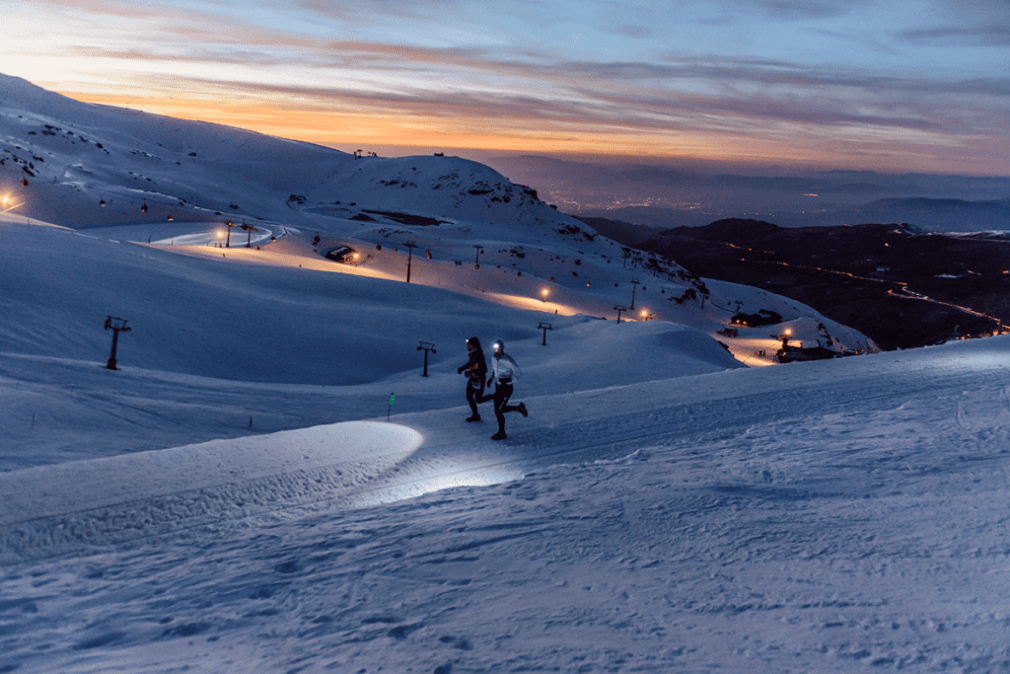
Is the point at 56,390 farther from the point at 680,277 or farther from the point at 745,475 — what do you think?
the point at 680,277

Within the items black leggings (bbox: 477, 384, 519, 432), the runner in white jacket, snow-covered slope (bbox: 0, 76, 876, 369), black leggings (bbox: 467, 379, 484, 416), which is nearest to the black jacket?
black leggings (bbox: 467, 379, 484, 416)

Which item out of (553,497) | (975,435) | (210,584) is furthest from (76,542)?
(975,435)

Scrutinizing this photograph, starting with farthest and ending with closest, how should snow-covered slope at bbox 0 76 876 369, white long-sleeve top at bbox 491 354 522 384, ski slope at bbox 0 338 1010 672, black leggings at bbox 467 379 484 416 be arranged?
snow-covered slope at bbox 0 76 876 369
black leggings at bbox 467 379 484 416
white long-sleeve top at bbox 491 354 522 384
ski slope at bbox 0 338 1010 672

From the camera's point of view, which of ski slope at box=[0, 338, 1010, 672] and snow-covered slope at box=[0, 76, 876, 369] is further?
snow-covered slope at box=[0, 76, 876, 369]

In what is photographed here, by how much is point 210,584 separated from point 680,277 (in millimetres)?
133673

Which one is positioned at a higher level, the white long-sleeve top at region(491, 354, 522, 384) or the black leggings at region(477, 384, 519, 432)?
the white long-sleeve top at region(491, 354, 522, 384)

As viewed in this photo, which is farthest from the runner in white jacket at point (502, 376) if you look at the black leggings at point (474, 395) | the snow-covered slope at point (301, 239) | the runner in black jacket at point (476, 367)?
the snow-covered slope at point (301, 239)

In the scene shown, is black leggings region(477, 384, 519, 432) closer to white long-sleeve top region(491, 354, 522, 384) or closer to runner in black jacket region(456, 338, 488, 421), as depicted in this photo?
white long-sleeve top region(491, 354, 522, 384)

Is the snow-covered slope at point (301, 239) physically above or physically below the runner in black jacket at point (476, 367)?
above

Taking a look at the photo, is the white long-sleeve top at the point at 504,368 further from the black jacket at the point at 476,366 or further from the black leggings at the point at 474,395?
the black leggings at the point at 474,395

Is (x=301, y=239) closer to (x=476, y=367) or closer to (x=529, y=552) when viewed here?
(x=476, y=367)

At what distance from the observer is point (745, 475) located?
29.2ft

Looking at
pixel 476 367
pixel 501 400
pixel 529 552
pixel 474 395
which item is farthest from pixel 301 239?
pixel 529 552

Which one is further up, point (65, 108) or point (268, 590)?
point (65, 108)
